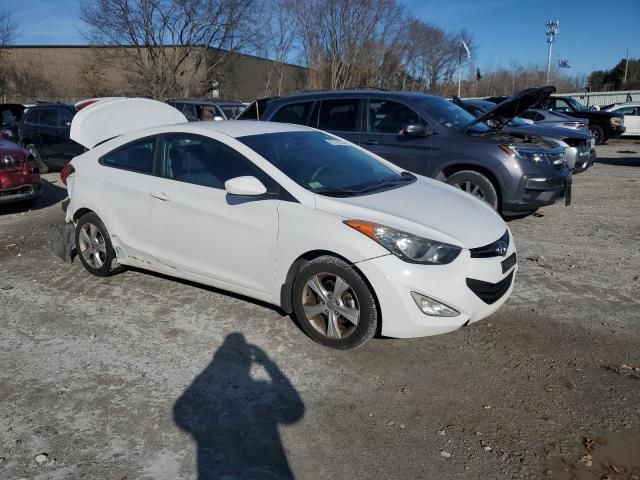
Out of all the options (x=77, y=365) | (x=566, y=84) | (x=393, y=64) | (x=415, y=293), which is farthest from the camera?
(x=566, y=84)

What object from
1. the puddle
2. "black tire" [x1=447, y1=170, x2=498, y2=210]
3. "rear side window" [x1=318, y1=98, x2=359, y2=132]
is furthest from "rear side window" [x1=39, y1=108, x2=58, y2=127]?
the puddle

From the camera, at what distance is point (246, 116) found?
930cm

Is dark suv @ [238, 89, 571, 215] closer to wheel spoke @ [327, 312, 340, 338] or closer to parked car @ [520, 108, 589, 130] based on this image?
wheel spoke @ [327, 312, 340, 338]

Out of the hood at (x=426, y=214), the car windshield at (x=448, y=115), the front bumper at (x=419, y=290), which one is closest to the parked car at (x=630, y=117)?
the car windshield at (x=448, y=115)

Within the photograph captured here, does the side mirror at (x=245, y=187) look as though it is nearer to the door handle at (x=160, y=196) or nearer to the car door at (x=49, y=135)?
the door handle at (x=160, y=196)

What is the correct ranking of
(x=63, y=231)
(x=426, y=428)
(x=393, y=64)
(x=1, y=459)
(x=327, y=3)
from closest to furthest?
(x=1, y=459)
(x=426, y=428)
(x=63, y=231)
(x=327, y=3)
(x=393, y=64)

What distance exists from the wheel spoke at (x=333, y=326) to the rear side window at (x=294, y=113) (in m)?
4.75

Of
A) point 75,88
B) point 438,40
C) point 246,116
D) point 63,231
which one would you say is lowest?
point 63,231

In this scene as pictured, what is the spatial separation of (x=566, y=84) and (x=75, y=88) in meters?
55.1

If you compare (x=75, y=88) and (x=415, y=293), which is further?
(x=75, y=88)

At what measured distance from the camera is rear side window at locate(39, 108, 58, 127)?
12312mm

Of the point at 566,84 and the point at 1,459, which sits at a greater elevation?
the point at 566,84

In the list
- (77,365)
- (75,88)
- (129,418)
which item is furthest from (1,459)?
(75,88)

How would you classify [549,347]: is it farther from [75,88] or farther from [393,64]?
[75,88]
